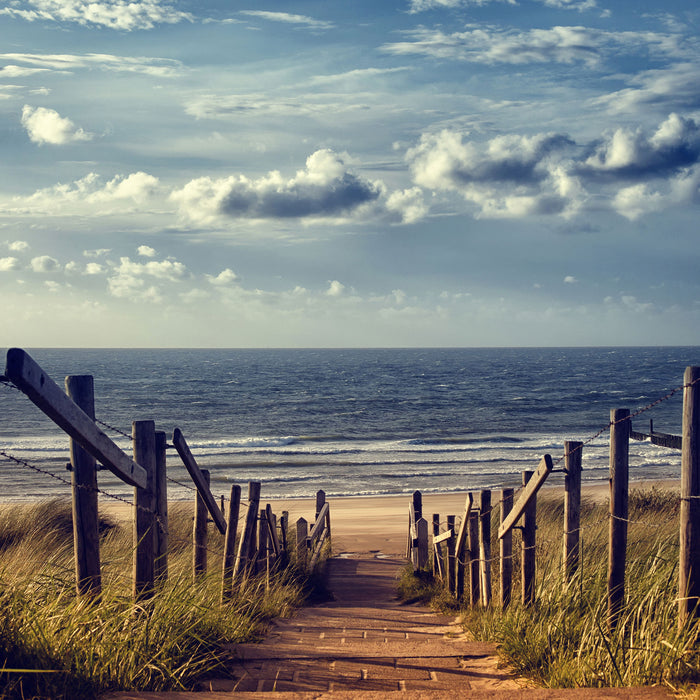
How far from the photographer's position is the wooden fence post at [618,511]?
5410mm

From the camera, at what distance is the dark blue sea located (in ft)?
88.7

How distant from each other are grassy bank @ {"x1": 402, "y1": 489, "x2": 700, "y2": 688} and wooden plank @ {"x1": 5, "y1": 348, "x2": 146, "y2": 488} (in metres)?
3.26

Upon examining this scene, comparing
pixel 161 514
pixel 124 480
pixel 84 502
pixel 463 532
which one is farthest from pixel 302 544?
pixel 124 480

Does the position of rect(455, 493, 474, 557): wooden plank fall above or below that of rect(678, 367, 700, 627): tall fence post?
below

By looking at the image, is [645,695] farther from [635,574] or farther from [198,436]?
[198,436]

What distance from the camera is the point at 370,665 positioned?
208 inches

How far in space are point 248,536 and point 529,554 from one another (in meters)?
3.26

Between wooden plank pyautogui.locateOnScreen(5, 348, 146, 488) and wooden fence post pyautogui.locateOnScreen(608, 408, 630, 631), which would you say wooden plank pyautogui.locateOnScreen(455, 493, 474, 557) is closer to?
wooden fence post pyautogui.locateOnScreen(608, 408, 630, 631)

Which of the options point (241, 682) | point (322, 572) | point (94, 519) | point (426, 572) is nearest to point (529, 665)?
point (241, 682)

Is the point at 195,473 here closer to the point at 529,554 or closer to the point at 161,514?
the point at 161,514

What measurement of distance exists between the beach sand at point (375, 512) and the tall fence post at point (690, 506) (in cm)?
821

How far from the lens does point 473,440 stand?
40.3 meters

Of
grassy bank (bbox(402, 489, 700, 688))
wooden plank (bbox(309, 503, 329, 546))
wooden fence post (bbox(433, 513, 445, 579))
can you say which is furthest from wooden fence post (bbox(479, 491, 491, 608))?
wooden plank (bbox(309, 503, 329, 546))

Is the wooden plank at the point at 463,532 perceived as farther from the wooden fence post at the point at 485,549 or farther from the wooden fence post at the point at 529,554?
the wooden fence post at the point at 529,554
